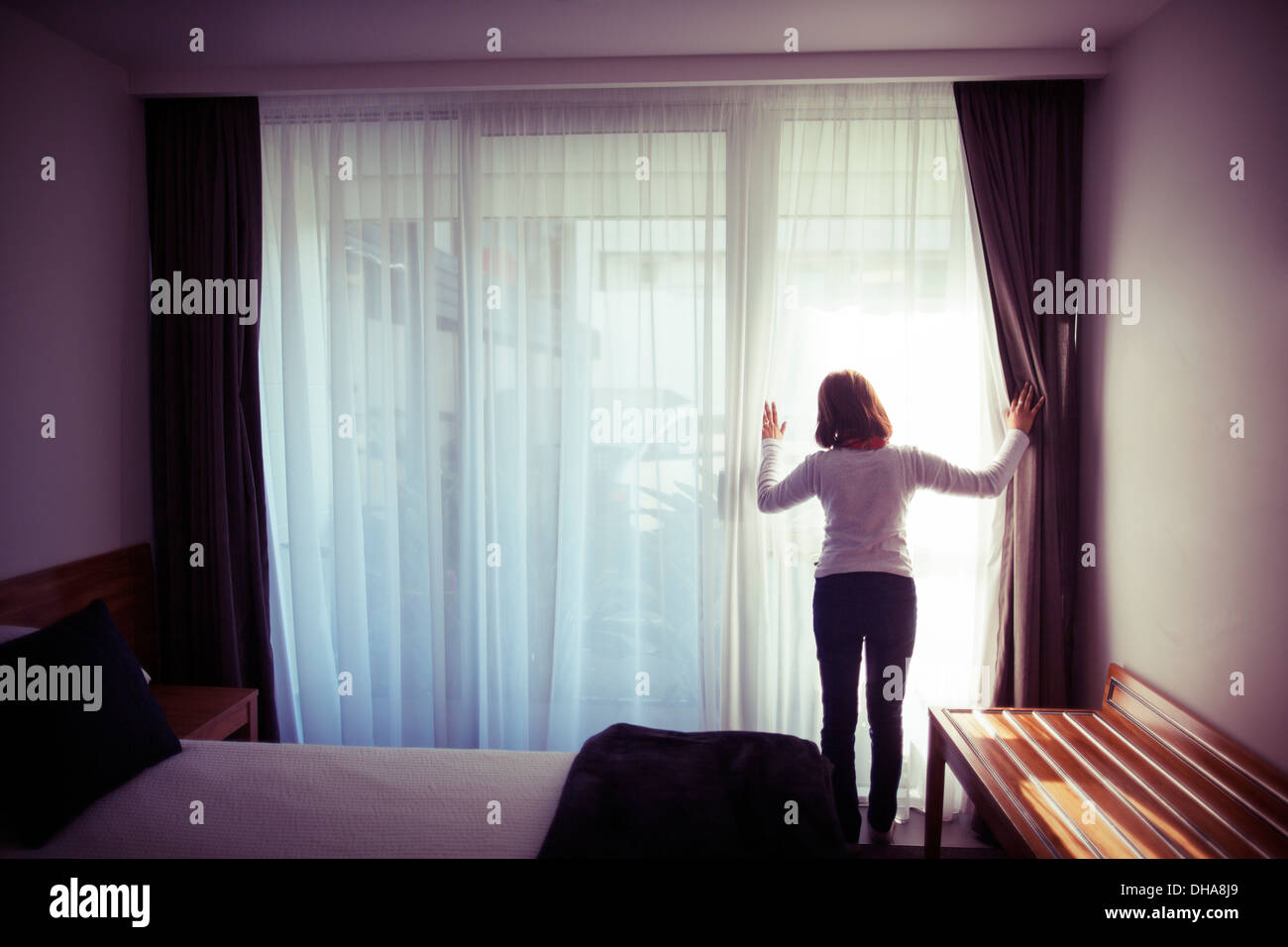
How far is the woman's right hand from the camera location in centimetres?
226

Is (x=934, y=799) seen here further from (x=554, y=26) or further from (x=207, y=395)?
(x=207, y=395)

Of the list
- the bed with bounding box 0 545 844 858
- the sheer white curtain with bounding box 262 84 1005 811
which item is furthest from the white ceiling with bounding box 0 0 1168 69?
the bed with bounding box 0 545 844 858

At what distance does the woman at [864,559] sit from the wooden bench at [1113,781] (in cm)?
19

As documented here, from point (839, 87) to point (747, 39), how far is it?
0.40m

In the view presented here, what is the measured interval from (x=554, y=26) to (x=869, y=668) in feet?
7.82

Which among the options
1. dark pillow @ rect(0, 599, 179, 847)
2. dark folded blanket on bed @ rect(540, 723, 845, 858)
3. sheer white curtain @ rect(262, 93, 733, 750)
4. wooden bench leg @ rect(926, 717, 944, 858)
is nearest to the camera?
dark folded blanket on bed @ rect(540, 723, 845, 858)

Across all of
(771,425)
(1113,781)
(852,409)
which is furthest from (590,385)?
(1113,781)

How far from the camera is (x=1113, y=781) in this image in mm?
1702

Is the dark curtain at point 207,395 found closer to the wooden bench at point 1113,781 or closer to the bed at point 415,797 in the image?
the bed at point 415,797

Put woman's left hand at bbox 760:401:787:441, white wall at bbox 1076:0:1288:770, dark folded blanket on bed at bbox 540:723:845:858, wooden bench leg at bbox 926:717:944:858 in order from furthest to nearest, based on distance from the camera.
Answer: woman's left hand at bbox 760:401:787:441
wooden bench leg at bbox 926:717:944:858
white wall at bbox 1076:0:1288:770
dark folded blanket on bed at bbox 540:723:845:858

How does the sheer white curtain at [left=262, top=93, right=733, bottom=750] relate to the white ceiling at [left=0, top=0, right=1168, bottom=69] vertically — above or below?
below

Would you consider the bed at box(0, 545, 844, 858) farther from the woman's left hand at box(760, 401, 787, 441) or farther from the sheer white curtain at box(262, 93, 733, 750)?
the woman's left hand at box(760, 401, 787, 441)

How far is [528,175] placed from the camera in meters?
2.47

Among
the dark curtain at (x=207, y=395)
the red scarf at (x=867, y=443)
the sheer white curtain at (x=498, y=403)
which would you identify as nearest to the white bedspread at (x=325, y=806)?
the sheer white curtain at (x=498, y=403)
